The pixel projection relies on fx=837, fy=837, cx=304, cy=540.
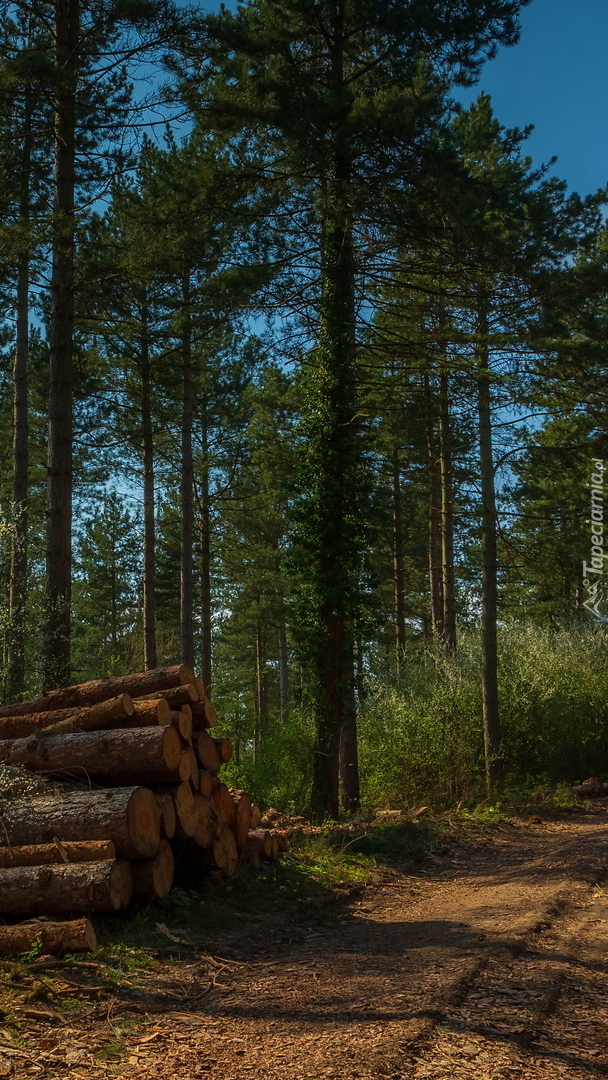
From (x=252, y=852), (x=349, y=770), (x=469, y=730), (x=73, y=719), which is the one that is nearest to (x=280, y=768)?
(x=349, y=770)

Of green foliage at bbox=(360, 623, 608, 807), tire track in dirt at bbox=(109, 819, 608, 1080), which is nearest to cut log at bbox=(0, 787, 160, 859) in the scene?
tire track in dirt at bbox=(109, 819, 608, 1080)

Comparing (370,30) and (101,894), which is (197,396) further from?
(101,894)

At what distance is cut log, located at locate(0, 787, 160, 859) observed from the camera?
19.4 feet

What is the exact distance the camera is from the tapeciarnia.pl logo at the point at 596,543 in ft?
61.5

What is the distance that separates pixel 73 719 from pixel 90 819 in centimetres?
133

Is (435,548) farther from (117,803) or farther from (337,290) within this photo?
(117,803)

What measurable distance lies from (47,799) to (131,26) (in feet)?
32.7

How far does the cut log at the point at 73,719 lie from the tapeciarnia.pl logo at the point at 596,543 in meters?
11.7

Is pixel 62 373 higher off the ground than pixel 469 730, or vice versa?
pixel 62 373

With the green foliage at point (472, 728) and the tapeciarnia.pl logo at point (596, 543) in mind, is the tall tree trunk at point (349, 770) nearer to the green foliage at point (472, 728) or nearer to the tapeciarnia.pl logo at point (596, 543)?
the green foliage at point (472, 728)

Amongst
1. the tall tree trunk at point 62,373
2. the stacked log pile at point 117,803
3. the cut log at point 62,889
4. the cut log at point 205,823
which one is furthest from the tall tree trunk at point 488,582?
the cut log at point 62,889

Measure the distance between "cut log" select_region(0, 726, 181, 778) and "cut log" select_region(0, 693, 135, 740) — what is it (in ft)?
0.47

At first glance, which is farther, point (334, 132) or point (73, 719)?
point (334, 132)

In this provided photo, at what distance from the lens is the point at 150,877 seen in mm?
6051
